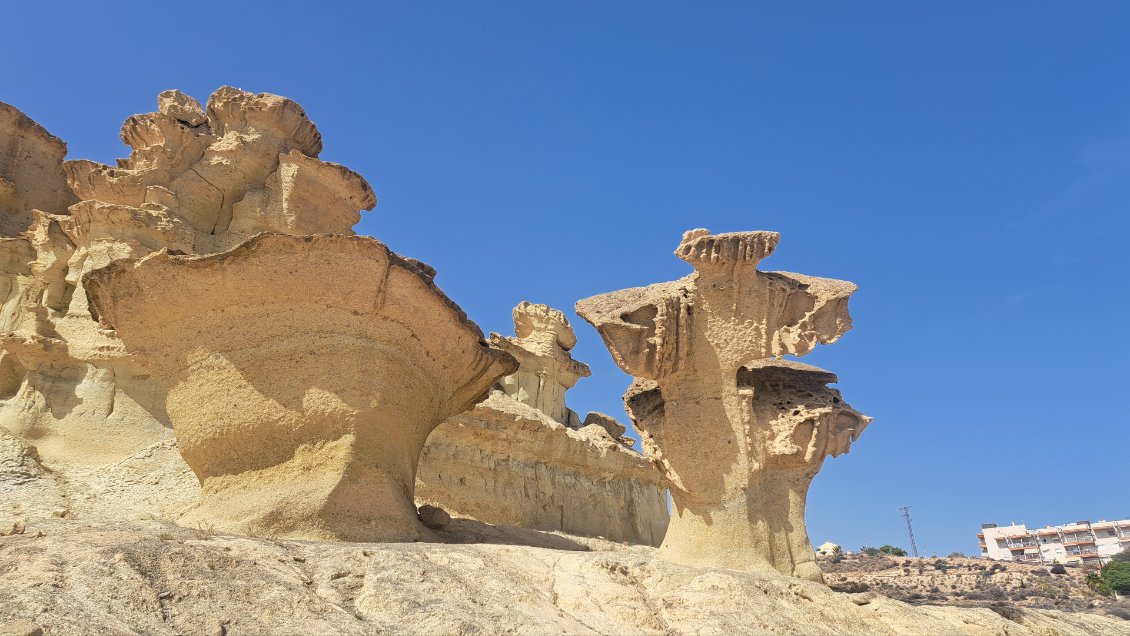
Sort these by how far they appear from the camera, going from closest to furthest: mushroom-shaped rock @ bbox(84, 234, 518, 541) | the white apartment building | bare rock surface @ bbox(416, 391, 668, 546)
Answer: mushroom-shaped rock @ bbox(84, 234, 518, 541) < bare rock surface @ bbox(416, 391, 668, 546) < the white apartment building

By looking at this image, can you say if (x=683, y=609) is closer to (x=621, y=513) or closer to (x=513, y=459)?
(x=513, y=459)

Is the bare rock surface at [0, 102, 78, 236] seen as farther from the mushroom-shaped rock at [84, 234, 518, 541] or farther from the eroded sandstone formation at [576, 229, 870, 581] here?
the eroded sandstone formation at [576, 229, 870, 581]

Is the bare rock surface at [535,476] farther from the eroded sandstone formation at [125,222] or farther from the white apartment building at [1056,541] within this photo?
the white apartment building at [1056,541]

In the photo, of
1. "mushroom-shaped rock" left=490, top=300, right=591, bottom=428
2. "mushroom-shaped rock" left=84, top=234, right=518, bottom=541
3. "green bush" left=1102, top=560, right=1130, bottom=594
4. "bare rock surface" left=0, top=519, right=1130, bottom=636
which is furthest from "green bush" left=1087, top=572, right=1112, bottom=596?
"mushroom-shaped rock" left=84, top=234, right=518, bottom=541

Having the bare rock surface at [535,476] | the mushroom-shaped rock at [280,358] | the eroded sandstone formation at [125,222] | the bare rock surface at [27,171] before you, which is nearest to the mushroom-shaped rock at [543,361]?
the bare rock surface at [535,476]

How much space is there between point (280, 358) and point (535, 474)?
7.98 metres

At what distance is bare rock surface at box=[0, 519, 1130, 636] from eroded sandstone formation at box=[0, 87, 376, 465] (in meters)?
8.43

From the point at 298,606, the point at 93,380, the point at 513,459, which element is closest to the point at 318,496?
the point at 298,606

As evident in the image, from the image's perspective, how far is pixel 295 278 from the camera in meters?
7.21

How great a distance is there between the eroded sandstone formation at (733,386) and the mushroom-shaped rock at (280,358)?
2.58 m

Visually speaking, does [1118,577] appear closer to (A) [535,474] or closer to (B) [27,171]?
(A) [535,474]

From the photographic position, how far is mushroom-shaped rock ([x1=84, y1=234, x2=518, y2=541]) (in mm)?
7074

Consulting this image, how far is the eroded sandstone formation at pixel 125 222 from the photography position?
42.4 feet

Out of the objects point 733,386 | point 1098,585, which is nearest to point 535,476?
point 733,386
